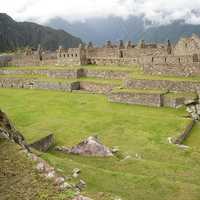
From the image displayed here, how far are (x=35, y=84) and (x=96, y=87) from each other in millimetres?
6578

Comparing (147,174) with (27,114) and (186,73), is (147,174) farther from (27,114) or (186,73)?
(186,73)

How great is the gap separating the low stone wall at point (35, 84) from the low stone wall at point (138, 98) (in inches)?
242

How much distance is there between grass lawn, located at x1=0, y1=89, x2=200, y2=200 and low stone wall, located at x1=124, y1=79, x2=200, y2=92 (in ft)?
7.25

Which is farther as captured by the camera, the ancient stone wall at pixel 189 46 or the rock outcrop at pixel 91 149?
the ancient stone wall at pixel 189 46

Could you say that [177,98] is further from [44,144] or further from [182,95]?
[44,144]

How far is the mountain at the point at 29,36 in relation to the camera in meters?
108

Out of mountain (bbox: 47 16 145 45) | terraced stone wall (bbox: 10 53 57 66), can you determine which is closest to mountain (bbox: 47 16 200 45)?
mountain (bbox: 47 16 145 45)

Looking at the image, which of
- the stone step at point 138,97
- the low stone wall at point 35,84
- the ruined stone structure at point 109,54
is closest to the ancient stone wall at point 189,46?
the ruined stone structure at point 109,54

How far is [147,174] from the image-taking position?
12.5 meters

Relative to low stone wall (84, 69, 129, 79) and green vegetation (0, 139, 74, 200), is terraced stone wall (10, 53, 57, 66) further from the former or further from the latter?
green vegetation (0, 139, 74, 200)

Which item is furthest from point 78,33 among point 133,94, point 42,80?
point 133,94

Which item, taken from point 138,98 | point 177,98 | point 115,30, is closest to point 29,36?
point 115,30

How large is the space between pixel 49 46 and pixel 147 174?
111289mm

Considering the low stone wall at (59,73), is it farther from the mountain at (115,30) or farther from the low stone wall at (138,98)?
the mountain at (115,30)
